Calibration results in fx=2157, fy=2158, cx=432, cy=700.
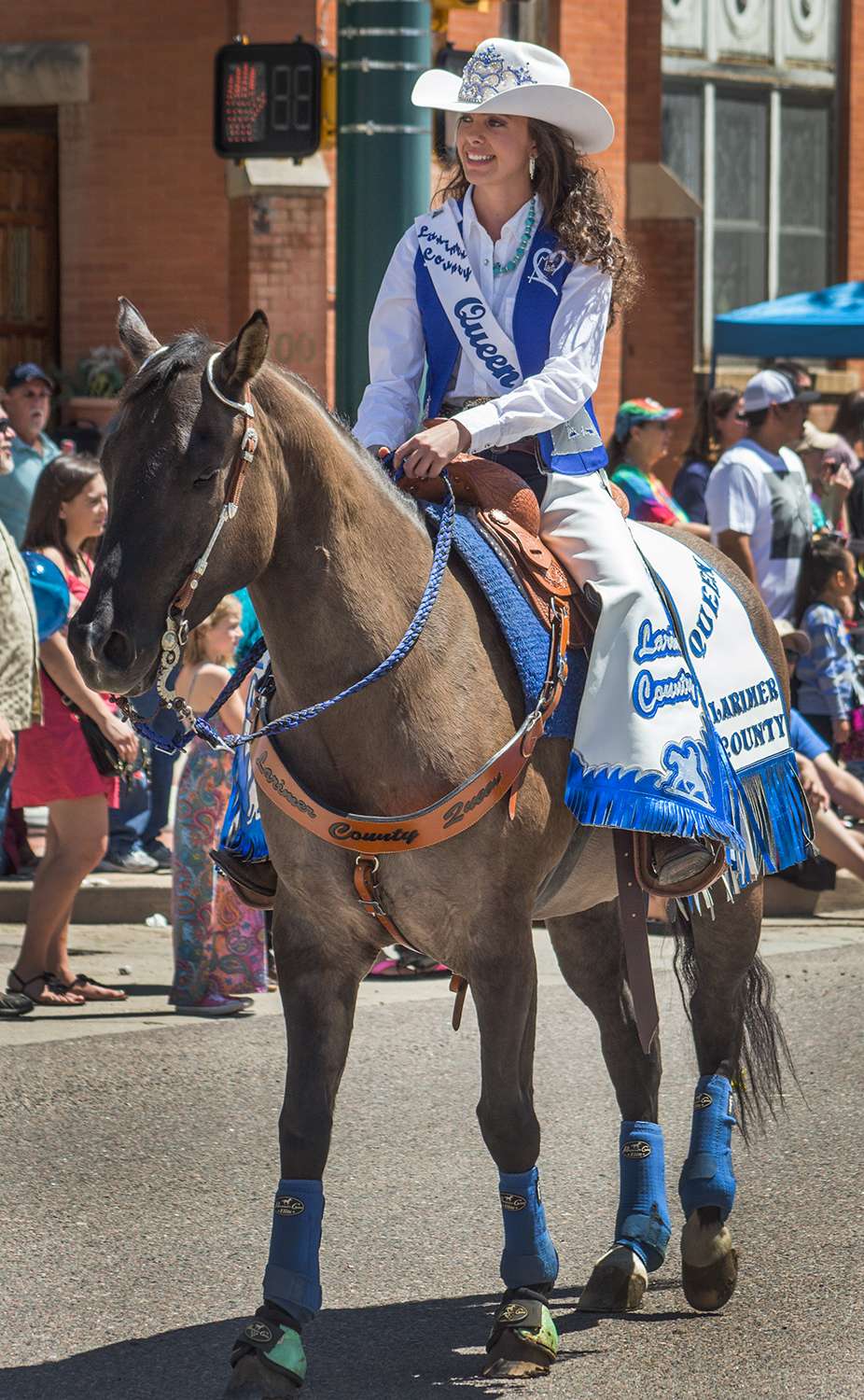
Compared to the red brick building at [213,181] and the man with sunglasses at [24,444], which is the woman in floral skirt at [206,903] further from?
the red brick building at [213,181]

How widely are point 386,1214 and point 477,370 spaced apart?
233cm

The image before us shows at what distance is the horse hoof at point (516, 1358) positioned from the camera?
4.61 meters

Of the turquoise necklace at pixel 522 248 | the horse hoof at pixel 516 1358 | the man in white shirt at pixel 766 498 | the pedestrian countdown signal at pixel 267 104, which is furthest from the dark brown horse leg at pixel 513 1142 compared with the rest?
the pedestrian countdown signal at pixel 267 104

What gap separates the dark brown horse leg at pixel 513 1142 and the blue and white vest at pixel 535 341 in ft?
3.82

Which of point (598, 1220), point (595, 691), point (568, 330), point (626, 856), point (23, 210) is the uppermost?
point (23, 210)

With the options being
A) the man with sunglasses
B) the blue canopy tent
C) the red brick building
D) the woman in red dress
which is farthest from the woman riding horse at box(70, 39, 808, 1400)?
the blue canopy tent

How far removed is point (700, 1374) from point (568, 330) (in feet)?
7.70

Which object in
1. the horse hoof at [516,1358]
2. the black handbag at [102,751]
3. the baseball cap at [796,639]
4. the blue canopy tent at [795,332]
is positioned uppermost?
the blue canopy tent at [795,332]

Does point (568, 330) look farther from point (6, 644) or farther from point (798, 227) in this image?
point (798, 227)

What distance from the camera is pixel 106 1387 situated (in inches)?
181

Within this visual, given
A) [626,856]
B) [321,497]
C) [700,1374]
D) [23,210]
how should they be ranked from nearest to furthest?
1. [321,497]
2. [700,1374]
3. [626,856]
4. [23,210]

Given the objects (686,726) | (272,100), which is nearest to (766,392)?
(272,100)

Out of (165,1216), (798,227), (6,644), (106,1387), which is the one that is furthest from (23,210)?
(106,1387)

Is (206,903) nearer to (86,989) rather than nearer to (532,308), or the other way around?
(86,989)
